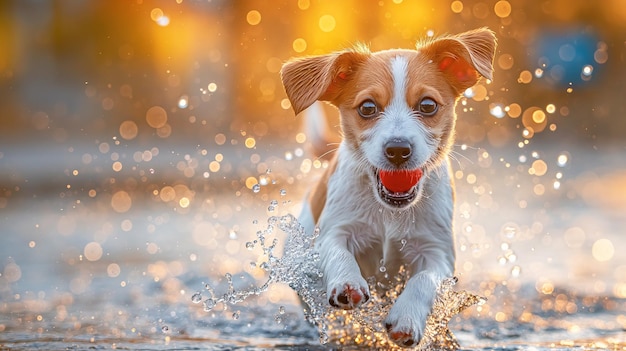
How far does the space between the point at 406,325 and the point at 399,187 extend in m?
0.71

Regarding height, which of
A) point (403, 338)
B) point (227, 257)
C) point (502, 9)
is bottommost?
point (403, 338)

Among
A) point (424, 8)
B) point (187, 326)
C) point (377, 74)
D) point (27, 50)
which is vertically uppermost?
point (27, 50)

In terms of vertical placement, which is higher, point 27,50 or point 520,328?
point 27,50

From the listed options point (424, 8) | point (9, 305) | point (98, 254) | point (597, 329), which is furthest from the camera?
point (424, 8)

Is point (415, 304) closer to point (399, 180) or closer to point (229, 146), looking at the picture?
point (399, 180)

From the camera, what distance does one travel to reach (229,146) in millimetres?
21641

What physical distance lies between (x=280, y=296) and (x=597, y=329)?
223 centimetres

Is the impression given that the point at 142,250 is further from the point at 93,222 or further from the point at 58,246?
the point at 93,222

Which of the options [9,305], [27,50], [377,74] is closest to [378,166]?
[377,74]

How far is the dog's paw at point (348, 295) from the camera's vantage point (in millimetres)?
4066

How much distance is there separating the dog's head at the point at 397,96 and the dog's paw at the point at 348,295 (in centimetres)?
53

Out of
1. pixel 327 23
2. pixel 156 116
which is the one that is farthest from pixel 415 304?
pixel 156 116

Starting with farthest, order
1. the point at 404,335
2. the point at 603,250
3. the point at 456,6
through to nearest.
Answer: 1. the point at 456,6
2. the point at 603,250
3. the point at 404,335

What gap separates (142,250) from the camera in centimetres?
870
